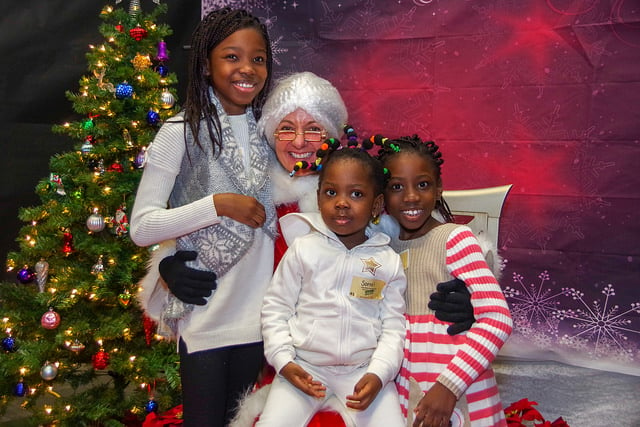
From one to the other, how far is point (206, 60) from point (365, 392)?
1.25 meters

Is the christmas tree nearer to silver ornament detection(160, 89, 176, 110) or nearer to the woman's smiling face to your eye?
silver ornament detection(160, 89, 176, 110)

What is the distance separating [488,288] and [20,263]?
236 cm

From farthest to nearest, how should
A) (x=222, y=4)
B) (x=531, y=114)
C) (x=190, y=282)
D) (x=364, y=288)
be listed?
1. (x=222, y=4)
2. (x=531, y=114)
3. (x=190, y=282)
4. (x=364, y=288)

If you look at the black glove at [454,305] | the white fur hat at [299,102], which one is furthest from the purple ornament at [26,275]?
the black glove at [454,305]

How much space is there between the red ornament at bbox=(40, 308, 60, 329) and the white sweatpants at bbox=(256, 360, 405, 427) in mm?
1546

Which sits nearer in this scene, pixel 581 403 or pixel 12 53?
pixel 581 403

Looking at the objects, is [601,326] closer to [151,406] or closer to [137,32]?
[151,406]

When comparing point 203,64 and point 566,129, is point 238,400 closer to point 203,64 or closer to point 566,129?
point 203,64

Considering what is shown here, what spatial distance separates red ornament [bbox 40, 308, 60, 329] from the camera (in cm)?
290

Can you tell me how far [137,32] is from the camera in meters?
3.01

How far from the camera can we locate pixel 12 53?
393 centimetres

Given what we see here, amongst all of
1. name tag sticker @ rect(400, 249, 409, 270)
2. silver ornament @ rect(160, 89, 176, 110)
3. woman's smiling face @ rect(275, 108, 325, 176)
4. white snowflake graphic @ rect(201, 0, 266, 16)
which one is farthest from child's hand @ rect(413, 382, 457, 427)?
white snowflake graphic @ rect(201, 0, 266, 16)

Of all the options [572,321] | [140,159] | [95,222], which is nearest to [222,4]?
[140,159]

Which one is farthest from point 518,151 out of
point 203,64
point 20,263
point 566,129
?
point 20,263
